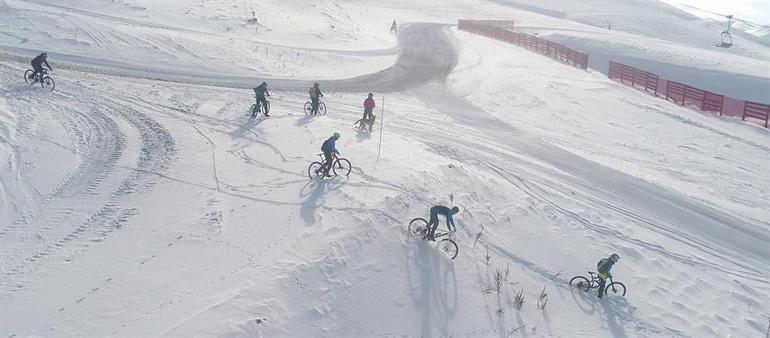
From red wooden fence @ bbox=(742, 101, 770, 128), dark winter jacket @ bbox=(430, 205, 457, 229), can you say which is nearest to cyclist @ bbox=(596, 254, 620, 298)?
dark winter jacket @ bbox=(430, 205, 457, 229)

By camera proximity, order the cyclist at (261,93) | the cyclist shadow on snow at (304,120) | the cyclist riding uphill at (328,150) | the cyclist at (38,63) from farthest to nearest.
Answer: the cyclist at (38,63)
the cyclist at (261,93)
the cyclist shadow on snow at (304,120)
the cyclist riding uphill at (328,150)

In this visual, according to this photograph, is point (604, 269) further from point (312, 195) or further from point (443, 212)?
point (312, 195)

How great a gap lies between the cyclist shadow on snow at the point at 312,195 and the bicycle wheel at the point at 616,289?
7685 millimetres

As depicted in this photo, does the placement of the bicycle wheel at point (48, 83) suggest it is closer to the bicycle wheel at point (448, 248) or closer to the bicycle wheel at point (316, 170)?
the bicycle wheel at point (316, 170)

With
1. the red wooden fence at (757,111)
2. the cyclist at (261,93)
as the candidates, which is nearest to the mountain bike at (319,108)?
the cyclist at (261,93)

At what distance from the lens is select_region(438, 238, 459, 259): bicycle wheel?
15.1 m

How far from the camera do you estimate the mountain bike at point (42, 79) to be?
962 inches

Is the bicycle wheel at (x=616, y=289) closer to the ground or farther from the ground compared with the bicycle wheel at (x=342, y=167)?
closer to the ground

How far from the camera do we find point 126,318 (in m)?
11.2

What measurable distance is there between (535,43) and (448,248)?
44180 mm

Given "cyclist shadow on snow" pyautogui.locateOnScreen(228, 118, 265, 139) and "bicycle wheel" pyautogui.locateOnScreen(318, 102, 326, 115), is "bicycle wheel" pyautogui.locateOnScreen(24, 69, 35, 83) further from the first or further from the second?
"bicycle wheel" pyautogui.locateOnScreen(318, 102, 326, 115)

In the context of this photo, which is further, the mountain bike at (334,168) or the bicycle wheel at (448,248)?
the mountain bike at (334,168)

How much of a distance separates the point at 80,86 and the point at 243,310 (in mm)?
18441

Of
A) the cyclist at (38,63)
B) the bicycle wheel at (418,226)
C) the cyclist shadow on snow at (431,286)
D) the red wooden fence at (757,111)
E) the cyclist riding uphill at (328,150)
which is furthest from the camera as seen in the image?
the red wooden fence at (757,111)
